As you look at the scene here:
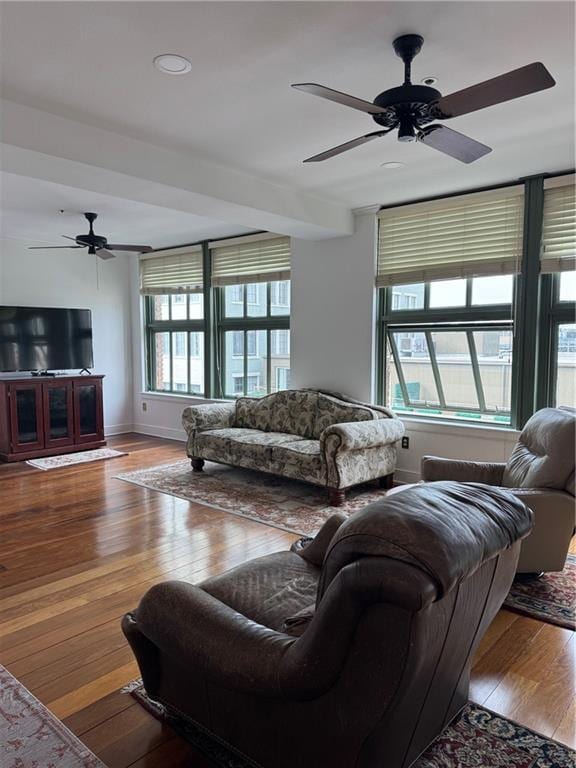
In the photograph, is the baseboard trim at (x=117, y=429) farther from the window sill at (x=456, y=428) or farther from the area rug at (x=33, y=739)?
the area rug at (x=33, y=739)

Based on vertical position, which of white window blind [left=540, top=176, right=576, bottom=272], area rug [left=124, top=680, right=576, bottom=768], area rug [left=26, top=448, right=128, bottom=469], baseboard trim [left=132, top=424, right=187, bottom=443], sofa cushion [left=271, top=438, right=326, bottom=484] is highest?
white window blind [left=540, top=176, right=576, bottom=272]

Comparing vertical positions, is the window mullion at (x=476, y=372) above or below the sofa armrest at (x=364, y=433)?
above

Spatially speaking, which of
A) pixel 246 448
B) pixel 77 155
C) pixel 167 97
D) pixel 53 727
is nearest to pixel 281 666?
pixel 53 727

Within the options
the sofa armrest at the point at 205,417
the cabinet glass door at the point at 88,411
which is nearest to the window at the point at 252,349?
the sofa armrest at the point at 205,417

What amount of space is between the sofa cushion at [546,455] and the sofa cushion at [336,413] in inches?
63.8

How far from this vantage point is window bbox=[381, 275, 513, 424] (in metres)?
4.41

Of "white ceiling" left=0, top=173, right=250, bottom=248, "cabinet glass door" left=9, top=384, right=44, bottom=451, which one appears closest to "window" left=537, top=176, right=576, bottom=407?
"white ceiling" left=0, top=173, right=250, bottom=248

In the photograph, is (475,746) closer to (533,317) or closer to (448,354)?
(533,317)

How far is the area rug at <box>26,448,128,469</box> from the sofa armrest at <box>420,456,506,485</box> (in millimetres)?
4040

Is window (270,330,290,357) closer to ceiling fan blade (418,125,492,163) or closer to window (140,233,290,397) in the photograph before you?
window (140,233,290,397)

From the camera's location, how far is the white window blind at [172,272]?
6.75 m

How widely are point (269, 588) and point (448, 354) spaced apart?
11.1ft

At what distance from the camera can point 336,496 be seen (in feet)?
13.9

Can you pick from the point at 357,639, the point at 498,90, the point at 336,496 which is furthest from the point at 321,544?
the point at 336,496
